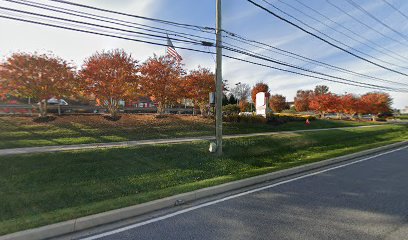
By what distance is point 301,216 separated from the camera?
15.7 feet

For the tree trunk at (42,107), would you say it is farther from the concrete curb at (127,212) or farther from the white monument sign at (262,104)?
the white monument sign at (262,104)

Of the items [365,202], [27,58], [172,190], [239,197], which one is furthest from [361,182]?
[27,58]

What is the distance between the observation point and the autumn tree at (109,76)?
16.2 m

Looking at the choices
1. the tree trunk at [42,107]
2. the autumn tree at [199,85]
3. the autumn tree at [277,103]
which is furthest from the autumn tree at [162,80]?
the autumn tree at [277,103]

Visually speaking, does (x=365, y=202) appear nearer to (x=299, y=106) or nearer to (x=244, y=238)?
(x=244, y=238)

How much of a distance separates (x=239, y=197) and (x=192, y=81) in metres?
15.8

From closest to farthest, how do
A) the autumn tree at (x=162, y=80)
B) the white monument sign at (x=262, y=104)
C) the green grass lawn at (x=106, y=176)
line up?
the green grass lawn at (x=106, y=176) → the autumn tree at (x=162, y=80) → the white monument sign at (x=262, y=104)

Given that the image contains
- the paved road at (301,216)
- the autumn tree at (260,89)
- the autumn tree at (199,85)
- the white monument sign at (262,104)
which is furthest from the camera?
the autumn tree at (260,89)

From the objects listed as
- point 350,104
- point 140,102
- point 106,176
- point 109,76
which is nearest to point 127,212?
point 106,176

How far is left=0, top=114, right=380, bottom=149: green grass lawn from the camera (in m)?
12.0

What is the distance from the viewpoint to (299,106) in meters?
69.8

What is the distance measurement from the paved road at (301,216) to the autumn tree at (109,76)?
1330 centimetres

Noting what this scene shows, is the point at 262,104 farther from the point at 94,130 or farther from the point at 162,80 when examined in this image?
the point at 94,130

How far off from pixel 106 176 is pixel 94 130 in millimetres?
7298
